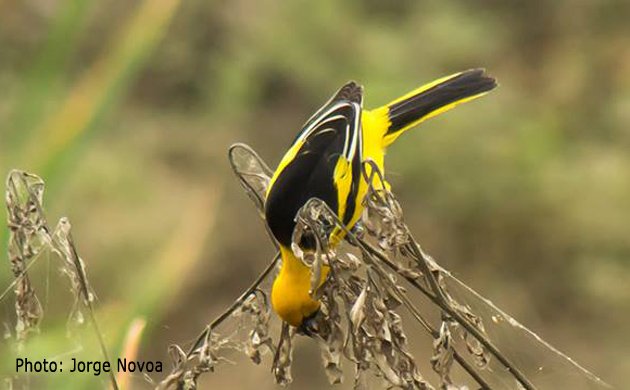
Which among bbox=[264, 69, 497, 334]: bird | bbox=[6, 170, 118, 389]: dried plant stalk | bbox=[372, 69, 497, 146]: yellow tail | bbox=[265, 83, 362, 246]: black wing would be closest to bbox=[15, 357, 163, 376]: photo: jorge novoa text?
bbox=[6, 170, 118, 389]: dried plant stalk

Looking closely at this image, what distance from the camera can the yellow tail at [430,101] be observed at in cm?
A: 249

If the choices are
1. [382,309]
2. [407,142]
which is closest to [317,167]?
[382,309]

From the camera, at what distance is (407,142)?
521 cm

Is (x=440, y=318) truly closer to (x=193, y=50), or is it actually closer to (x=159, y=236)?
(x=159, y=236)

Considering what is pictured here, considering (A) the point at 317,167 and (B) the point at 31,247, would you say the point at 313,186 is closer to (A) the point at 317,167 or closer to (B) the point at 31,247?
(A) the point at 317,167

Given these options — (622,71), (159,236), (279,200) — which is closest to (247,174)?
A: (279,200)

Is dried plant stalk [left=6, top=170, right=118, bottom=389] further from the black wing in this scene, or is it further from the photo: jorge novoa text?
the black wing

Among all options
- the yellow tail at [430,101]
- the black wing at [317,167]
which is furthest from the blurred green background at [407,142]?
A: the black wing at [317,167]

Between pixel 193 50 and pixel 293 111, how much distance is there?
0.68 m

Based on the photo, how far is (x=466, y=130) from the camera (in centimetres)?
517

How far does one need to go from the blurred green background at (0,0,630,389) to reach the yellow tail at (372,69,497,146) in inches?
61.3

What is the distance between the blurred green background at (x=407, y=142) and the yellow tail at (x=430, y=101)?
1.56m

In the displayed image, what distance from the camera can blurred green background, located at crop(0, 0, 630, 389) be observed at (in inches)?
191

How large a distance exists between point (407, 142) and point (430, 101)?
106 inches
